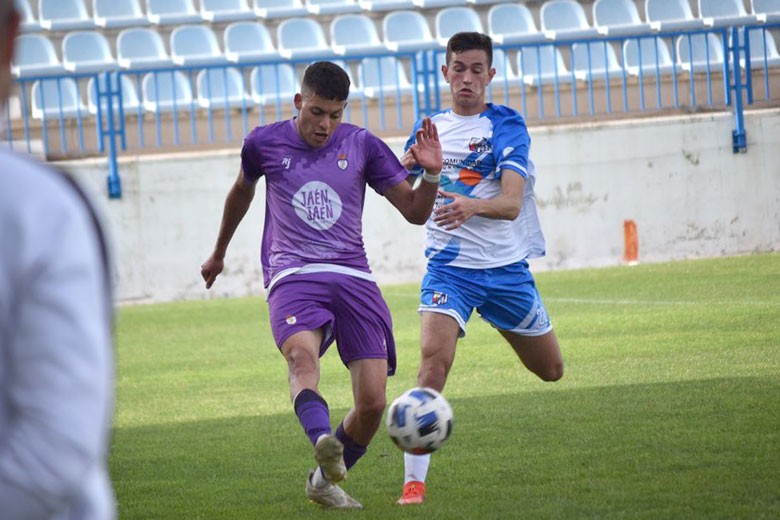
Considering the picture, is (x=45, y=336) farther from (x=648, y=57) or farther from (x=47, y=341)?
(x=648, y=57)

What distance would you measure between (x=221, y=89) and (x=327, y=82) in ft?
46.3

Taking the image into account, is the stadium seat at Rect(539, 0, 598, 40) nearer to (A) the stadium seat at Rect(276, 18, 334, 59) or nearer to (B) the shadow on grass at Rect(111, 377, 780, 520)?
(A) the stadium seat at Rect(276, 18, 334, 59)

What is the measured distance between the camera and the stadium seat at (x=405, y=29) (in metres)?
20.4

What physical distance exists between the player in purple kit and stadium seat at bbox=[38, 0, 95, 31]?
15722 mm

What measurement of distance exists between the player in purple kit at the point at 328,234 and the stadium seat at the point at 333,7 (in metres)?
15.5

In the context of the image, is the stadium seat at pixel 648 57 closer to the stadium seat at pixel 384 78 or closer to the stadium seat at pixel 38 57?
the stadium seat at pixel 384 78

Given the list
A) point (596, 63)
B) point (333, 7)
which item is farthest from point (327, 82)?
point (333, 7)

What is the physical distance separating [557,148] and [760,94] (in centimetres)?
350

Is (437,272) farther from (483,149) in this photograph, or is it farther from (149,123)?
(149,123)

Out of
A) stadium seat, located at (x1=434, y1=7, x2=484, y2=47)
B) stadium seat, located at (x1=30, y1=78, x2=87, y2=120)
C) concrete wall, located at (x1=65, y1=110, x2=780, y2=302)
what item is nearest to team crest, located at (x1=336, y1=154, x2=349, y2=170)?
concrete wall, located at (x1=65, y1=110, x2=780, y2=302)

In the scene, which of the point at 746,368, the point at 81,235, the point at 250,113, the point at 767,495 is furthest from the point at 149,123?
the point at 81,235

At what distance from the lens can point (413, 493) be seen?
18.9ft

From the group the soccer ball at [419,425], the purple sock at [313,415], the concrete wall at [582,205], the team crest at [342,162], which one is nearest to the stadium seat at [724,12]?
the concrete wall at [582,205]

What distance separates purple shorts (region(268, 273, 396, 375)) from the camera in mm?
5785
